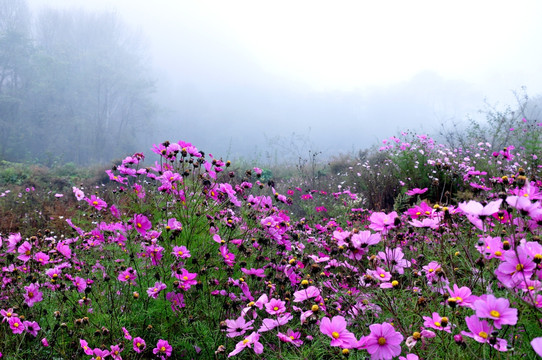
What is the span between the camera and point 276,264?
2.01 meters

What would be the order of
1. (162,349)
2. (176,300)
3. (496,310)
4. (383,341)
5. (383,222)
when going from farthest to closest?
(176,300) → (162,349) → (383,222) → (383,341) → (496,310)

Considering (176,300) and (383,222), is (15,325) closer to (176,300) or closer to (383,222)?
(176,300)

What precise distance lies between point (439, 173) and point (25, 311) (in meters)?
5.89

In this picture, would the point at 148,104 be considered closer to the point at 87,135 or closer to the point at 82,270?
the point at 87,135

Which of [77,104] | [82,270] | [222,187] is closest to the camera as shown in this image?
[222,187]

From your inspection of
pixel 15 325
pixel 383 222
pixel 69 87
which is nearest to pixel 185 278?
pixel 15 325

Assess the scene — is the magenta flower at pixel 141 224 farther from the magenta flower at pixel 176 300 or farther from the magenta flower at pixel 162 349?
the magenta flower at pixel 162 349

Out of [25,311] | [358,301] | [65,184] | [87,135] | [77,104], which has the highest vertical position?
[358,301]

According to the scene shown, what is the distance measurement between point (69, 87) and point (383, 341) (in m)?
41.0

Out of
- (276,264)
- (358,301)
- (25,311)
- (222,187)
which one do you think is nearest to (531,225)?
(358,301)

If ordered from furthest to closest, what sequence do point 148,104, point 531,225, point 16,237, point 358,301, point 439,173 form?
point 148,104 < point 439,173 < point 16,237 < point 358,301 < point 531,225

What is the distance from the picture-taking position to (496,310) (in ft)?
2.91

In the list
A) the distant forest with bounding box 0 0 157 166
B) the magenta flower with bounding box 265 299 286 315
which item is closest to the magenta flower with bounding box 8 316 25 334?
the magenta flower with bounding box 265 299 286 315

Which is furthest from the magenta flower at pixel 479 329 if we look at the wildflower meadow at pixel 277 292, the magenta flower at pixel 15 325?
the magenta flower at pixel 15 325
